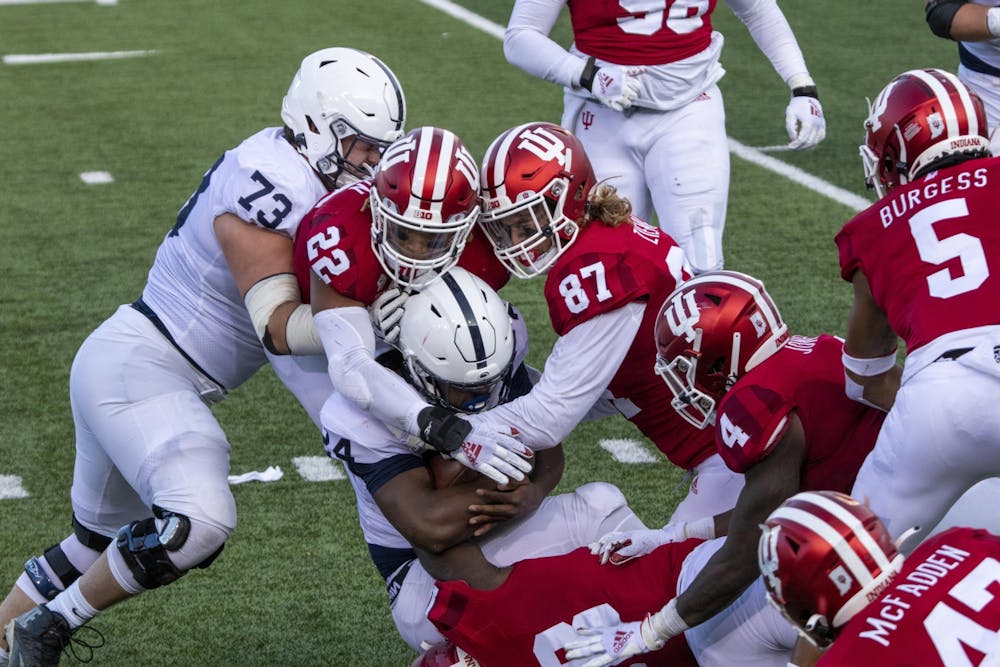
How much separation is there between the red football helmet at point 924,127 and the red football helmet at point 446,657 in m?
1.38

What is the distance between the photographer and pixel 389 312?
3.48m

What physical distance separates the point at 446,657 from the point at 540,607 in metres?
0.23

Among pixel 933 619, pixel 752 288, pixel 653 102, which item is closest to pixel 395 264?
pixel 752 288

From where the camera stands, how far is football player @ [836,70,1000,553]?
2.94m

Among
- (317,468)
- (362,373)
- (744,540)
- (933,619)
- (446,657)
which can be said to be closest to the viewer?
(933,619)

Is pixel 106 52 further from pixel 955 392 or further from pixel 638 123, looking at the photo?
pixel 955 392

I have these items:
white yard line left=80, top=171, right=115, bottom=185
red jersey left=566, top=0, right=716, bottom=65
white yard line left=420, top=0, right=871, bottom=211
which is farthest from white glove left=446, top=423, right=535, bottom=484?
white yard line left=80, top=171, right=115, bottom=185

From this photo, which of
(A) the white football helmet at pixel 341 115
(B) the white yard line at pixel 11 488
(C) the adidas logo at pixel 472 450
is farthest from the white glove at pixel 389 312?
(B) the white yard line at pixel 11 488

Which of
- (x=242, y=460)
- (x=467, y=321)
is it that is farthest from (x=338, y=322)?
(x=242, y=460)

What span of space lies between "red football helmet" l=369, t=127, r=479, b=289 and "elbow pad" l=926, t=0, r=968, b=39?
8.07 ft

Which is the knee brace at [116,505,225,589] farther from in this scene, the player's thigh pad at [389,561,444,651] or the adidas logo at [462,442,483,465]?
the adidas logo at [462,442,483,465]

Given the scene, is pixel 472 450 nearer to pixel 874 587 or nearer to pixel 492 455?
pixel 492 455

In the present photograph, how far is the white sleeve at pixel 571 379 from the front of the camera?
3348 mm

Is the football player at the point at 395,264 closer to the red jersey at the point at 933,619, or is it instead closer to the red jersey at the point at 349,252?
the red jersey at the point at 349,252
